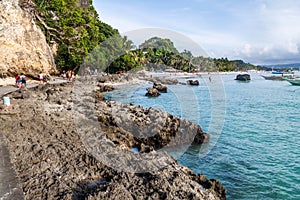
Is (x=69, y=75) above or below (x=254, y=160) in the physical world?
above

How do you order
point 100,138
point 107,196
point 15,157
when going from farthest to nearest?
point 100,138 < point 15,157 < point 107,196

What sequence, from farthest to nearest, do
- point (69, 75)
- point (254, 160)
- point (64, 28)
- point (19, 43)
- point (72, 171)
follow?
point (64, 28) < point (69, 75) < point (19, 43) < point (254, 160) < point (72, 171)

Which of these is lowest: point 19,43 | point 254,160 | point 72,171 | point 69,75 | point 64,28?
point 254,160

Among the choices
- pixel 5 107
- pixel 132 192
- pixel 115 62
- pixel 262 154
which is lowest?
pixel 262 154

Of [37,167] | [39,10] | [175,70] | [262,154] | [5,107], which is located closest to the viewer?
[37,167]

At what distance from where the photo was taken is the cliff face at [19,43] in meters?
21.0

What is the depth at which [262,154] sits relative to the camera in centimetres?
1262

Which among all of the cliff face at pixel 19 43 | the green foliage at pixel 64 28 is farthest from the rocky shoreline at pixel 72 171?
the green foliage at pixel 64 28

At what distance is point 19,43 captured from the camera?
74.1ft

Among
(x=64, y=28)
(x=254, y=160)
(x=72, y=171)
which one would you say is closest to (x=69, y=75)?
(x=64, y=28)

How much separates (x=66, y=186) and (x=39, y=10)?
30.2m

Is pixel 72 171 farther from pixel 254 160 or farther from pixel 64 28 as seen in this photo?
pixel 64 28

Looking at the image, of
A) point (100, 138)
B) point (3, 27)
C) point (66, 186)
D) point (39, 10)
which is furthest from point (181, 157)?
point (39, 10)

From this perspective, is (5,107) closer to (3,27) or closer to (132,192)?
(132,192)
